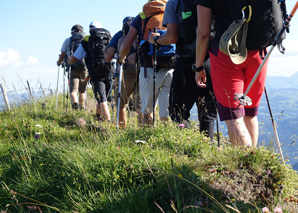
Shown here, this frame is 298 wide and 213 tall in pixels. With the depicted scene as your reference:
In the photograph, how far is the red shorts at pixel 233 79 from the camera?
2.72m

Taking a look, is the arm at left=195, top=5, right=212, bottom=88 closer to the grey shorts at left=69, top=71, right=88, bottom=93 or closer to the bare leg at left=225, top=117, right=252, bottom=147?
the bare leg at left=225, top=117, right=252, bottom=147

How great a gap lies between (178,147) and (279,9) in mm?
1816

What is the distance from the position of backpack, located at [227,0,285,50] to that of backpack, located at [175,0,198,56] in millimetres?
849

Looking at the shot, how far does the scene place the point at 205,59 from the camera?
148 inches

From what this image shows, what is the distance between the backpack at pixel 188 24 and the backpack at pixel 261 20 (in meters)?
0.85

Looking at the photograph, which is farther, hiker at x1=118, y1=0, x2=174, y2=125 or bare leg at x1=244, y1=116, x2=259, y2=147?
hiker at x1=118, y1=0, x2=174, y2=125

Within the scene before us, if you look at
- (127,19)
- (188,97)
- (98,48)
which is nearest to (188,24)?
(188,97)

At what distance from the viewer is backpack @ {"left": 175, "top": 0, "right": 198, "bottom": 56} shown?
3.42 metres

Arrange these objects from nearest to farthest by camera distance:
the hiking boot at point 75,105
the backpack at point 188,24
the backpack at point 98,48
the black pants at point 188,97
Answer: the backpack at point 188,24, the black pants at point 188,97, the backpack at point 98,48, the hiking boot at point 75,105

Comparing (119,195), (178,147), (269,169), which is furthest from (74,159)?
(269,169)

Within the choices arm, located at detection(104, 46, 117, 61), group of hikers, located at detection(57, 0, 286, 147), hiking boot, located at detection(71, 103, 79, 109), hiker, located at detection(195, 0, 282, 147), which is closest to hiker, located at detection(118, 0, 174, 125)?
group of hikers, located at detection(57, 0, 286, 147)

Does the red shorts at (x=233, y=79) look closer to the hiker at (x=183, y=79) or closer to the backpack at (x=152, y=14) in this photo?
the hiker at (x=183, y=79)

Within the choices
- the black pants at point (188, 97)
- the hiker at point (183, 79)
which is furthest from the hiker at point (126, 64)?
the black pants at point (188, 97)

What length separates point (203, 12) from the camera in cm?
274
